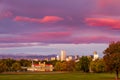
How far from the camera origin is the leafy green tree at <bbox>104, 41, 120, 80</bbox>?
8119 centimetres

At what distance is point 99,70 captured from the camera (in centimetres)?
19412

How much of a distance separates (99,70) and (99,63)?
4.69 meters

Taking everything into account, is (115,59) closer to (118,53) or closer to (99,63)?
(118,53)

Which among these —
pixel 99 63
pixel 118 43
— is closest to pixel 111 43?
pixel 118 43

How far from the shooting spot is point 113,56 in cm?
8112

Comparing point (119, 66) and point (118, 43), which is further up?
point (118, 43)

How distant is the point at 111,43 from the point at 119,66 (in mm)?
6672

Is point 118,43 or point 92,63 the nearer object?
point 118,43

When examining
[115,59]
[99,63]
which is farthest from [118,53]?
[99,63]

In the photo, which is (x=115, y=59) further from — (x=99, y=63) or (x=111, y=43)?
(x=99, y=63)

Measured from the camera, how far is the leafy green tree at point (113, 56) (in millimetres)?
81188

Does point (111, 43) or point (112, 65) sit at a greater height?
point (111, 43)

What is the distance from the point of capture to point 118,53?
81.5 meters

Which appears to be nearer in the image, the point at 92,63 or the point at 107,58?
the point at 107,58
